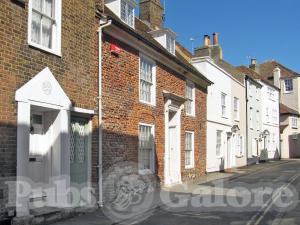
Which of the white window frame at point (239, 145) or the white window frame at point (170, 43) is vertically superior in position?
the white window frame at point (170, 43)

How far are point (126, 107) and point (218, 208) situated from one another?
4.37 meters

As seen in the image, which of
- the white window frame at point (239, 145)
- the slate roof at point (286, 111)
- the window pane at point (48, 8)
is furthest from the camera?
the slate roof at point (286, 111)

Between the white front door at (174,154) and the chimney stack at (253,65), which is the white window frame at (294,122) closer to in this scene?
the chimney stack at (253,65)

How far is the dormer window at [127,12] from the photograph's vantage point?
51.3 ft

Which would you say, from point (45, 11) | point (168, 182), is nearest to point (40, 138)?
point (45, 11)

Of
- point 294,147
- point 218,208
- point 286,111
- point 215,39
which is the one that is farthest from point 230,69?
point 294,147

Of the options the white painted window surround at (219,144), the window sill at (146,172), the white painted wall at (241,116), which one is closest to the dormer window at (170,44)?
the window sill at (146,172)

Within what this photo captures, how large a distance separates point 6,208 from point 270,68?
168 ft

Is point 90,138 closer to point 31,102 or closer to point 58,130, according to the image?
point 58,130

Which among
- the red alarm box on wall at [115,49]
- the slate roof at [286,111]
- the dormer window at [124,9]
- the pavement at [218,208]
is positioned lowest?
the pavement at [218,208]

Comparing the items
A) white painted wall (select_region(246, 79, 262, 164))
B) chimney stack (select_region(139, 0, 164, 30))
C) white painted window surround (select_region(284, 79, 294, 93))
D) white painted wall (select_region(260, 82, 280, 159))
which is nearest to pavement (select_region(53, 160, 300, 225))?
chimney stack (select_region(139, 0, 164, 30))

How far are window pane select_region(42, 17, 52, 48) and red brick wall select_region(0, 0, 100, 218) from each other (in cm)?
35

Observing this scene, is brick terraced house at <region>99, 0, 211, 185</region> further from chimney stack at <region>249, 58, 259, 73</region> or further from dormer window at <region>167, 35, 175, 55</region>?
chimney stack at <region>249, 58, 259, 73</region>

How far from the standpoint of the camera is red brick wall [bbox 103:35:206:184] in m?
13.1
